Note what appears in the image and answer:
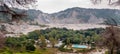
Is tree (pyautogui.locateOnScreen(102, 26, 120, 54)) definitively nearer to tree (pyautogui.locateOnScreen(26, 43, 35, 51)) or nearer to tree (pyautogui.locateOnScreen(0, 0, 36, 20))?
tree (pyautogui.locateOnScreen(0, 0, 36, 20))

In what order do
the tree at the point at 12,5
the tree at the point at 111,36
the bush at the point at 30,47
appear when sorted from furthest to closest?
the bush at the point at 30,47
the tree at the point at 111,36
the tree at the point at 12,5

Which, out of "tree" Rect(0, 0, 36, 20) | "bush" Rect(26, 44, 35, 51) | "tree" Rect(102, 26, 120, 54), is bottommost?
"bush" Rect(26, 44, 35, 51)

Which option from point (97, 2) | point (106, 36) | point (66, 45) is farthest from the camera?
point (66, 45)

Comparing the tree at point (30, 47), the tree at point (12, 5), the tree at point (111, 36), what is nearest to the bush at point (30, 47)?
the tree at point (30, 47)

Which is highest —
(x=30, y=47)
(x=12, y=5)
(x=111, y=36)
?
(x=12, y=5)

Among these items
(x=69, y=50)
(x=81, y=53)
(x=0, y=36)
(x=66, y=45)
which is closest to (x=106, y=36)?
(x=0, y=36)

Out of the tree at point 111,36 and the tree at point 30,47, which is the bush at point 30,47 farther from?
the tree at point 111,36

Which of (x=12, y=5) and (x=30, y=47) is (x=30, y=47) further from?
(x=12, y=5)

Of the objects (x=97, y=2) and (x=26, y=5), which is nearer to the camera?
(x=97, y=2)

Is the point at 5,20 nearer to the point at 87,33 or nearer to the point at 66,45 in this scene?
the point at 66,45

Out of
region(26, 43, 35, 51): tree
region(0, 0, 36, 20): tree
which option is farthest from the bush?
region(0, 0, 36, 20): tree

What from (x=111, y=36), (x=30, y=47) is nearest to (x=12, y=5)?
(x=111, y=36)
